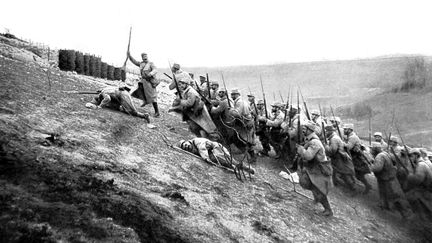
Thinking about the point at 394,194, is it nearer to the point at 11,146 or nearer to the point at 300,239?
the point at 300,239

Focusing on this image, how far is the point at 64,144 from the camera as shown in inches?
273

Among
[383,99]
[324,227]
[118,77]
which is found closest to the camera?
[324,227]

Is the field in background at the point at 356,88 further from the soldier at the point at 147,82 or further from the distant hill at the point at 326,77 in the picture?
the soldier at the point at 147,82

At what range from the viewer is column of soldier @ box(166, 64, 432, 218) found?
31.7 feet

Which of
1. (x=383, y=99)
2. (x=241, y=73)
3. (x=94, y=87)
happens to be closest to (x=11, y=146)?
(x=94, y=87)

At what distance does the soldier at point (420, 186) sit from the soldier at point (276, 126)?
3.50 m

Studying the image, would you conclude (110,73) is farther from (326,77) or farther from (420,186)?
(326,77)

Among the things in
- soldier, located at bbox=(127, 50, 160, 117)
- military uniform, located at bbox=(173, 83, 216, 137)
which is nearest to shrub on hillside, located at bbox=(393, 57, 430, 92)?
military uniform, located at bbox=(173, 83, 216, 137)

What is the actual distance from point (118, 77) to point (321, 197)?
54.0ft

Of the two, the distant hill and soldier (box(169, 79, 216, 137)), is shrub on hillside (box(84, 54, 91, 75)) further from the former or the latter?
the distant hill

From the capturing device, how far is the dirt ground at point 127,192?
4844 mm

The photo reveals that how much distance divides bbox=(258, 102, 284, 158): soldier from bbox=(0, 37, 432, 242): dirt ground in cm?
65

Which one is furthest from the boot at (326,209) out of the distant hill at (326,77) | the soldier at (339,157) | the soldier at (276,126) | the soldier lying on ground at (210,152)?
the distant hill at (326,77)

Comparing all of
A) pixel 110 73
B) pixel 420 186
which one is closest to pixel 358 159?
pixel 420 186
